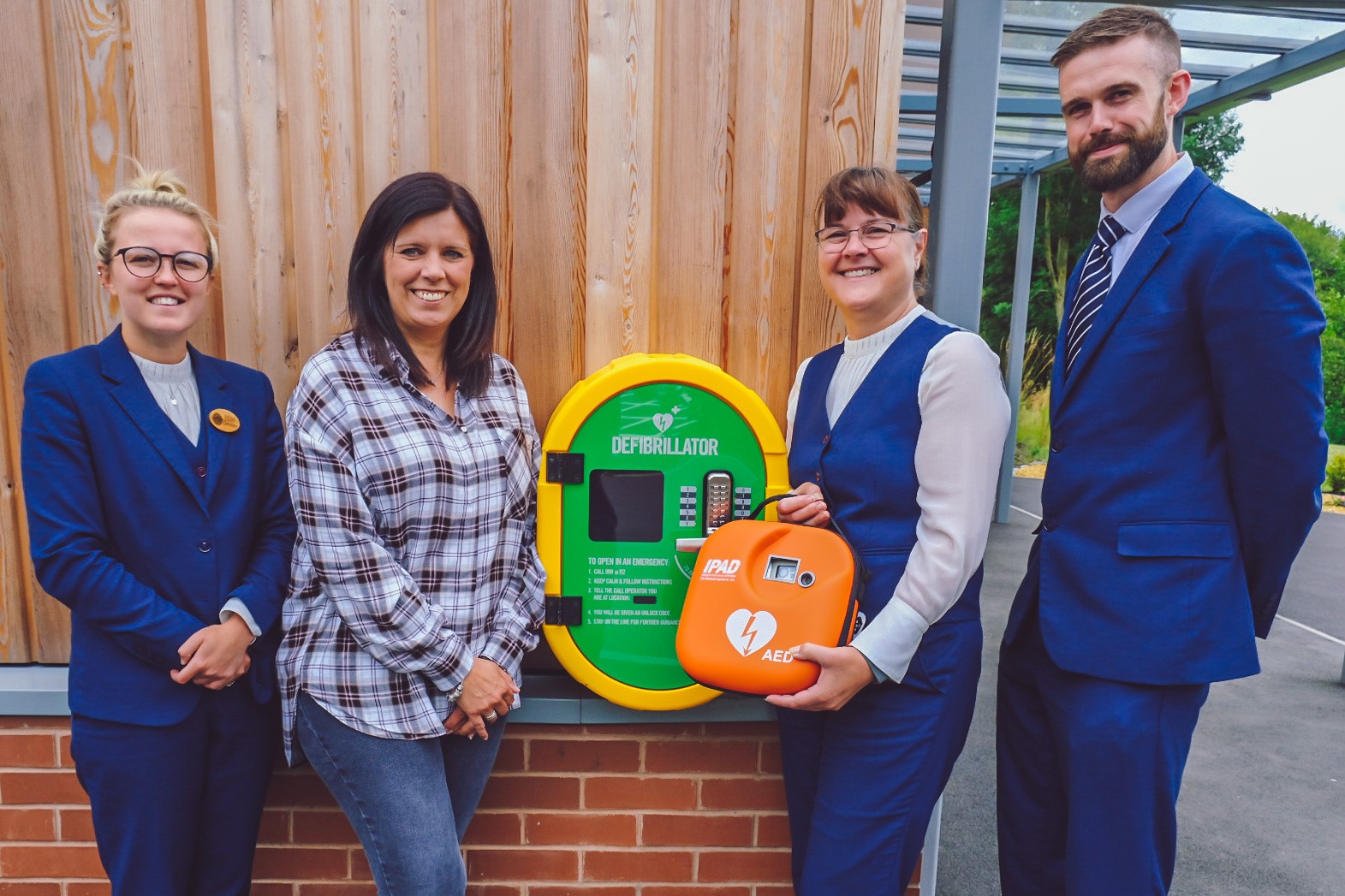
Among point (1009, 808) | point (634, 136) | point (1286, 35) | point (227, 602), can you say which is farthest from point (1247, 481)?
point (1286, 35)

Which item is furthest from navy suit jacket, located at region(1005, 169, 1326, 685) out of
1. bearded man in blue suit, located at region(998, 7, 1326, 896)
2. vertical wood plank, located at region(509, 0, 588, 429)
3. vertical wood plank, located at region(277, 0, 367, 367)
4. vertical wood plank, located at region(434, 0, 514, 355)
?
vertical wood plank, located at region(277, 0, 367, 367)

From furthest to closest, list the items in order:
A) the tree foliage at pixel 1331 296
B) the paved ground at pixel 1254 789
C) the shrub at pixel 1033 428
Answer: the tree foliage at pixel 1331 296 < the shrub at pixel 1033 428 < the paved ground at pixel 1254 789

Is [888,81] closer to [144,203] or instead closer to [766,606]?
[766,606]

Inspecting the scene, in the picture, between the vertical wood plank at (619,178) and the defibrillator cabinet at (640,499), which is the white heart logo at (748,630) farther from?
the vertical wood plank at (619,178)

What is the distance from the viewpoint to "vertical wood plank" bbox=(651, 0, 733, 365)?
2.14 meters

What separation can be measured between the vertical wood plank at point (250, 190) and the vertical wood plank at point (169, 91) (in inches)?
2.0

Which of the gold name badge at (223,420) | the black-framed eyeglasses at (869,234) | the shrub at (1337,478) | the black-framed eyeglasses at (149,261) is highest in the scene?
the black-framed eyeglasses at (869,234)

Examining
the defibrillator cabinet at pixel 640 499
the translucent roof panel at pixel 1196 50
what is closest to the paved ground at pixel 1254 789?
the defibrillator cabinet at pixel 640 499

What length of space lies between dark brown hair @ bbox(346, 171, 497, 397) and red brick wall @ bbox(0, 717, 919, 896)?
105cm

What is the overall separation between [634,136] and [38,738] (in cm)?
229

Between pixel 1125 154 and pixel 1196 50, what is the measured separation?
428cm

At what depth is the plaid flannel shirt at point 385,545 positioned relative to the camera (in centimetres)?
157

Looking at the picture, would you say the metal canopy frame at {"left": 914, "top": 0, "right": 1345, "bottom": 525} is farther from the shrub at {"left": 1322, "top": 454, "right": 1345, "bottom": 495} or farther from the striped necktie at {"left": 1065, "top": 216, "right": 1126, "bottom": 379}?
the shrub at {"left": 1322, "top": 454, "right": 1345, "bottom": 495}

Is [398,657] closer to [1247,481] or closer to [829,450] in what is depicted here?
[829,450]
